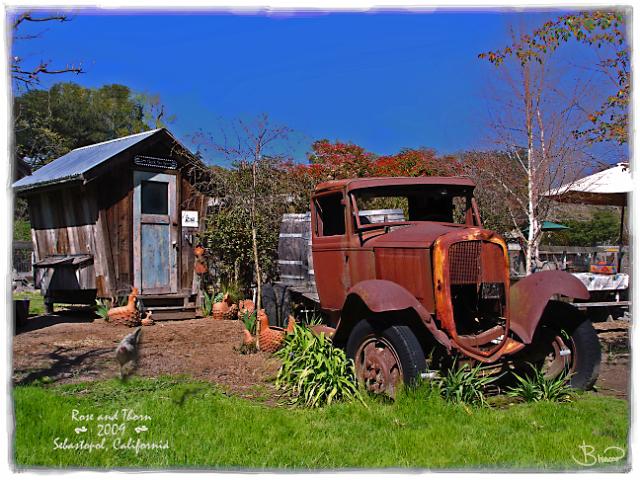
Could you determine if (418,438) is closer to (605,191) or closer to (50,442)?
(50,442)

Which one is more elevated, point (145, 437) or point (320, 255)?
point (320, 255)

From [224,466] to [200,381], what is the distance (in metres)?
2.23

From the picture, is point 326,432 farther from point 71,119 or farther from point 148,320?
point 71,119

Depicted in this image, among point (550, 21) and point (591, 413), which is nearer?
point (591, 413)

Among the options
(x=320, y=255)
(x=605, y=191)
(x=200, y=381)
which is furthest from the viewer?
(x=605, y=191)

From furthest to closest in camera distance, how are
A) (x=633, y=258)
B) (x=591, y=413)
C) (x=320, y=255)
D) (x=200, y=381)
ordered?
1. (x=320, y=255)
2. (x=200, y=381)
3. (x=591, y=413)
4. (x=633, y=258)

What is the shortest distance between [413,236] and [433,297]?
636 millimetres

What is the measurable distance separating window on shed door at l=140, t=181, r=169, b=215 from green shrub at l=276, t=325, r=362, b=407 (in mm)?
5991

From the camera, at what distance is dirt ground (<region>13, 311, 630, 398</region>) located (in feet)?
19.3

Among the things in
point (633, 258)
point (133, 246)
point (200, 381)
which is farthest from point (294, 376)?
point (133, 246)

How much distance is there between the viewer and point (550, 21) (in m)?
5.57

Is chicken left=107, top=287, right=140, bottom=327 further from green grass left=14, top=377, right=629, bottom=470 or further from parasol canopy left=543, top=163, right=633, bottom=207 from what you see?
parasol canopy left=543, top=163, right=633, bottom=207

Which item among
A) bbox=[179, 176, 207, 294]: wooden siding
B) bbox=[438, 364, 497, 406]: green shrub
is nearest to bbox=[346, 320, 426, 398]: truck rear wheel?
bbox=[438, 364, 497, 406]: green shrub

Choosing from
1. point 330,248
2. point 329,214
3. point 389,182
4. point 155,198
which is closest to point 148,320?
point 155,198
